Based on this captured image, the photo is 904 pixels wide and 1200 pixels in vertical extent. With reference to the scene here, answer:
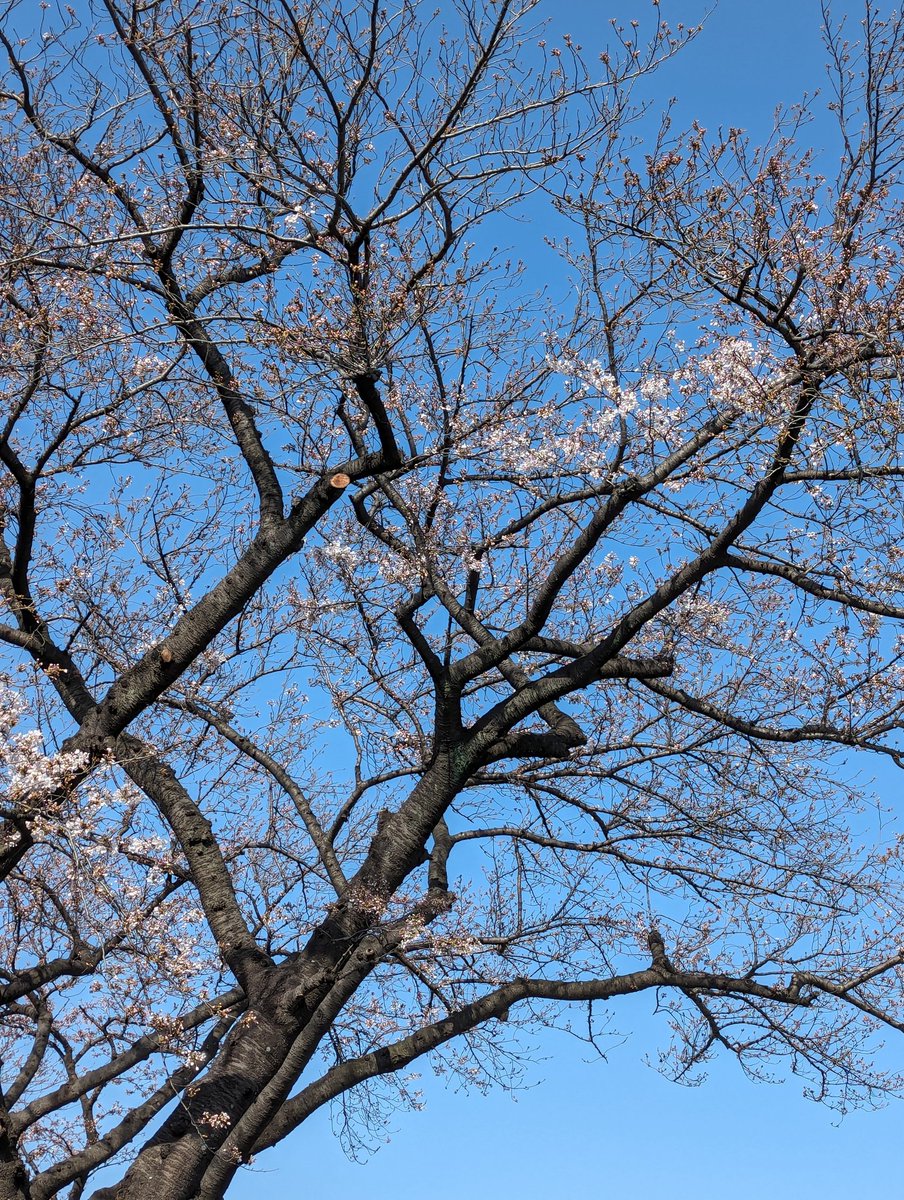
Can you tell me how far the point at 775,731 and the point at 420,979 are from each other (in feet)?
12.4


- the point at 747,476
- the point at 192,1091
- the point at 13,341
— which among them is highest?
the point at 747,476

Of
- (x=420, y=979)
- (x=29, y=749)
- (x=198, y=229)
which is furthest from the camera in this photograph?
(x=420, y=979)

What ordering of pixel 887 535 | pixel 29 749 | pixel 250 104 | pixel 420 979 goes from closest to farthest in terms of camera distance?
pixel 29 749 → pixel 250 104 → pixel 887 535 → pixel 420 979

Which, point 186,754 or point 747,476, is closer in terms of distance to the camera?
point 747,476

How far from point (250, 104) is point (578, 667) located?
4.13m

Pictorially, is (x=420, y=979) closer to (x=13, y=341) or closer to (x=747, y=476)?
(x=747, y=476)

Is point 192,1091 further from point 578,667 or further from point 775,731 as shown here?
point 775,731

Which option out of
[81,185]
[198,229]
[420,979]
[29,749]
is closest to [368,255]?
[198,229]

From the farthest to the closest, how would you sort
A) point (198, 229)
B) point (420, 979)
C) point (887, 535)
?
1. point (420, 979)
2. point (198, 229)
3. point (887, 535)

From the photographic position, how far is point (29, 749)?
5758 mm

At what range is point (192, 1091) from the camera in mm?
6785

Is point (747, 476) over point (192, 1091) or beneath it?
over

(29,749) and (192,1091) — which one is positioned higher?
(29,749)

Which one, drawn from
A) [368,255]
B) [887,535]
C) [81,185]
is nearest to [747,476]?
[887,535]
